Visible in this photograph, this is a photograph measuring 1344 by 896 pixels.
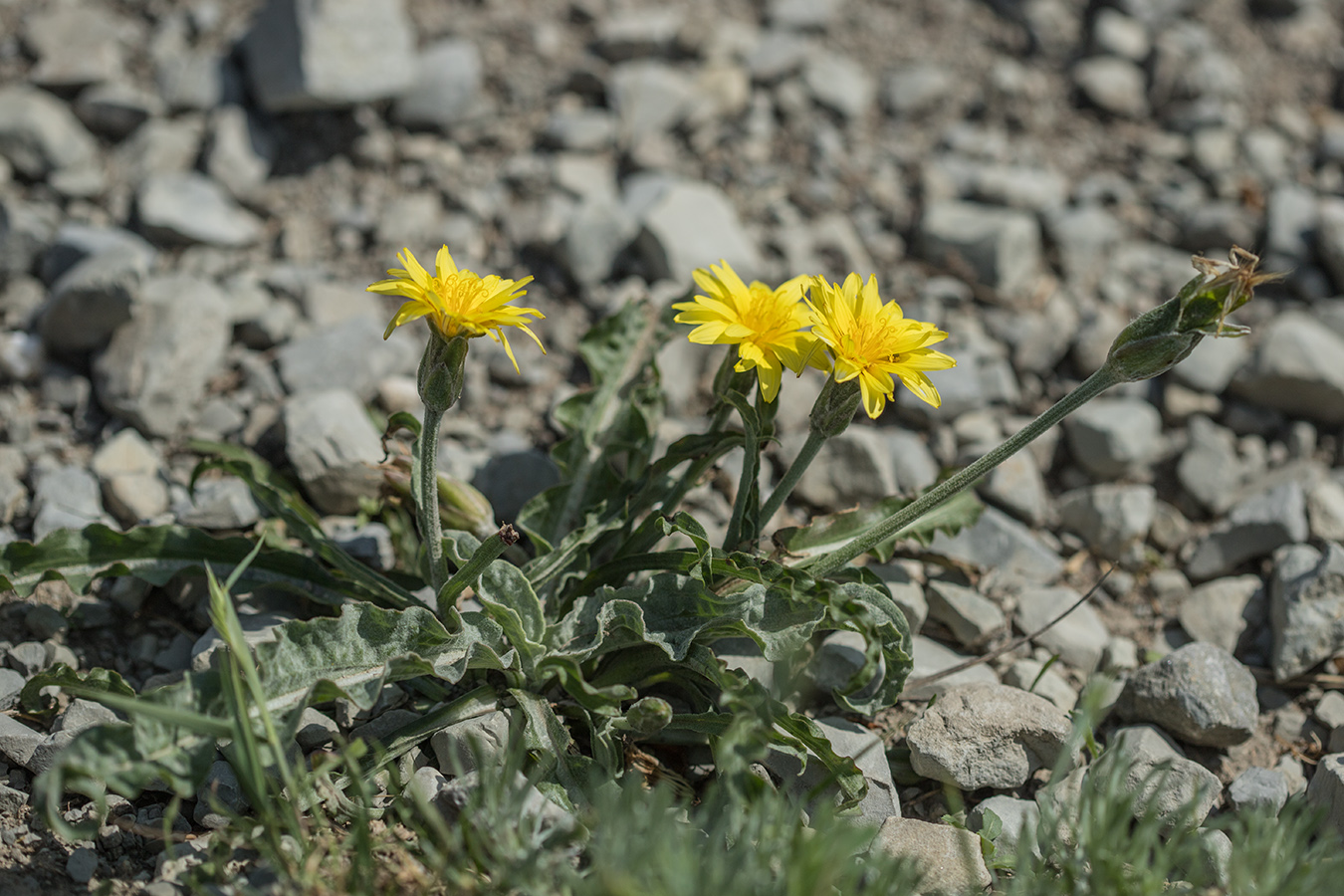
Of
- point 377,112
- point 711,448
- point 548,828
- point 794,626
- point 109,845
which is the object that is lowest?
point 109,845

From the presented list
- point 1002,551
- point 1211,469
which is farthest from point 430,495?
point 1211,469

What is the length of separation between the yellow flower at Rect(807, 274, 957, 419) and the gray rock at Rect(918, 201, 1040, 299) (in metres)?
2.46

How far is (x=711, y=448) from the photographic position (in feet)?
10.2

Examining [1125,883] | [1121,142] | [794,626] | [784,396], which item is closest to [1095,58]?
[1121,142]

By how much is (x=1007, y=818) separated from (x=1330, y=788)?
89cm

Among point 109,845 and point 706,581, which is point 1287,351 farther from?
point 109,845

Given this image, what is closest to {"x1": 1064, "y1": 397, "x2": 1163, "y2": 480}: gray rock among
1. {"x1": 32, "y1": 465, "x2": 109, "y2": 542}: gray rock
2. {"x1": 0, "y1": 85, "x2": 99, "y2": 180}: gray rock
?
{"x1": 32, "y1": 465, "x2": 109, "y2": 542}: gray rock

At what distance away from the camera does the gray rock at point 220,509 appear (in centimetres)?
348

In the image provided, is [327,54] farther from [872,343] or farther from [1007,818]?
[1007,818]

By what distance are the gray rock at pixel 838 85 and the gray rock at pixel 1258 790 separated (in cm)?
389

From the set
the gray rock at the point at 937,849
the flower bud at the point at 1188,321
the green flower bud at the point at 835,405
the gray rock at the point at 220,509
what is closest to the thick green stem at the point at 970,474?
the flower bud at the point at 1188,321

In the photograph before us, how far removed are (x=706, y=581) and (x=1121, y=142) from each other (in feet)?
14.3

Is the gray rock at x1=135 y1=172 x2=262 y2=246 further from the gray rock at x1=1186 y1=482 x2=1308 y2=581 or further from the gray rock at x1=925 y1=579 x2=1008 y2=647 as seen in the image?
the gray rock at x1=1186 y1=482 x2=1308 y2=581

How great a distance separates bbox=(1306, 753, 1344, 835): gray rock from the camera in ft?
9.12
